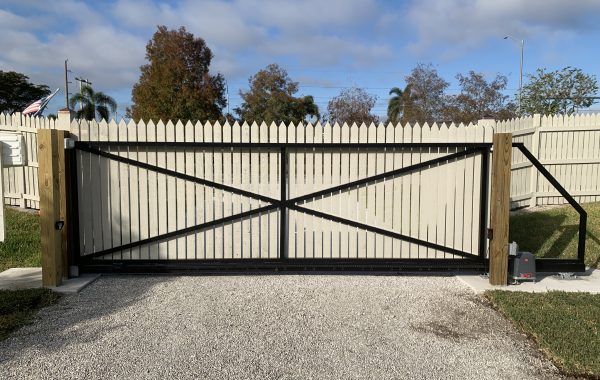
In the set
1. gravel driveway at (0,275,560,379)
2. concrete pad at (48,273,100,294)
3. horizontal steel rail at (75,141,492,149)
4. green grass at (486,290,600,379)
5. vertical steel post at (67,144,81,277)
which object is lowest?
gravel driveway at (0,275,560,379)

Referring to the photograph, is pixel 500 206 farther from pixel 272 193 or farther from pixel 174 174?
pixel 174 174

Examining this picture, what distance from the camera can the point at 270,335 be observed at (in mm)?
4227

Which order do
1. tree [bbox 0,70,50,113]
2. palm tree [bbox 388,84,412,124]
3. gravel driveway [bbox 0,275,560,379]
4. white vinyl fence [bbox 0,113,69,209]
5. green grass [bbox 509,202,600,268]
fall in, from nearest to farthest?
gravel driveway [bbox 0,275,560,379]
green grass [bbox 509,202,600,268]
white vinyl fence [bbox 0,113,69,209]
palm tree [bbox 388,84,412,124]
tree [bbox 0,70,50,113]

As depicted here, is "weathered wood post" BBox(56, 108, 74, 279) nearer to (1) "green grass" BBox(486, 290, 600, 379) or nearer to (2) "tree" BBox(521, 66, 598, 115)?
(1) "green grass" BBox(486, 290, 600, 379)

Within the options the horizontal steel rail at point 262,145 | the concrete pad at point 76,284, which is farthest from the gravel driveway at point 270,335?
the horizontal steel rail at point 262,145

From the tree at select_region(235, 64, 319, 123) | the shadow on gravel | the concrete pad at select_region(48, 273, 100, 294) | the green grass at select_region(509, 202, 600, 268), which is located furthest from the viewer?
the tree at select_region(235, 64, 319, 123)

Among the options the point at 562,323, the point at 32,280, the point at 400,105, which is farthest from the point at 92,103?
the point at 562,323

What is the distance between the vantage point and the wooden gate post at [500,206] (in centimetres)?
573

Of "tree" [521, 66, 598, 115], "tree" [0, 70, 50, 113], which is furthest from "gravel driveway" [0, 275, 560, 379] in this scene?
"tree" [0, 70, 50, 113]

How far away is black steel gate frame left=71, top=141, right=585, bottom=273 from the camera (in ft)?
19.6

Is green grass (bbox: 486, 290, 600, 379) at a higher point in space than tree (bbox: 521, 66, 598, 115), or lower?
lower

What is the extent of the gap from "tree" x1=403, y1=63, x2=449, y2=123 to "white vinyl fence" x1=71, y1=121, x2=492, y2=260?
80.5 feet

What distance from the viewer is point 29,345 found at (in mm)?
4016

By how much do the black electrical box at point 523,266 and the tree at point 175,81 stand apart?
21.7 m
